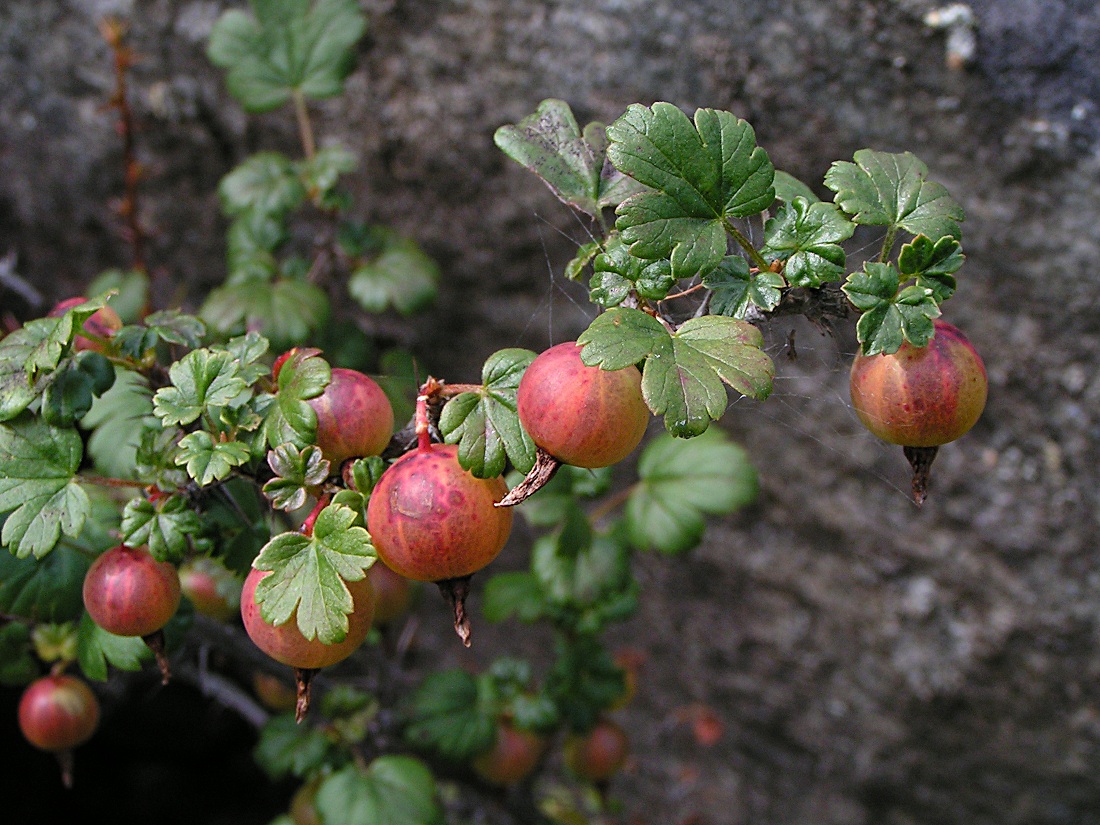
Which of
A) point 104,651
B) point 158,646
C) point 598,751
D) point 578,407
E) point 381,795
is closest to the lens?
point 578,407

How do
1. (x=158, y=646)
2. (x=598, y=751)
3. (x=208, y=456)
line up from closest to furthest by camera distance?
(x=208, y=456)
(x=158, y=646)
(x=598, y=751)

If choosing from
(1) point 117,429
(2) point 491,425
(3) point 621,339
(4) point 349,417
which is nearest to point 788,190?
(3) point 621,339

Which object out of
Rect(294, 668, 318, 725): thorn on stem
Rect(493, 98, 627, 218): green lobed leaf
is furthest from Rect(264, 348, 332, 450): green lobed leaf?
Rect(493, 98, 627, 218): green lobed leaf

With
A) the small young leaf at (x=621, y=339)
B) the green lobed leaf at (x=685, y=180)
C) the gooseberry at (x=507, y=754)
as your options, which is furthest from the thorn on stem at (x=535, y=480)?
the gooseberry at (x=507, y=754)

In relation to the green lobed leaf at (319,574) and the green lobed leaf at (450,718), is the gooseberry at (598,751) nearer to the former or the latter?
the green lobed leaf at (450,718)

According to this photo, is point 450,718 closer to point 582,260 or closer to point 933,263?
point 582,260

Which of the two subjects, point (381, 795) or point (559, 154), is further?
point (381, 795)

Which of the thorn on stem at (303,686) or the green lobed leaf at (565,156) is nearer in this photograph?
the thorn on stem at (303,686)

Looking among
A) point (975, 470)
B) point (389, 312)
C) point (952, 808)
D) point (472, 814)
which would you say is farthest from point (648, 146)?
point (952, 808)
